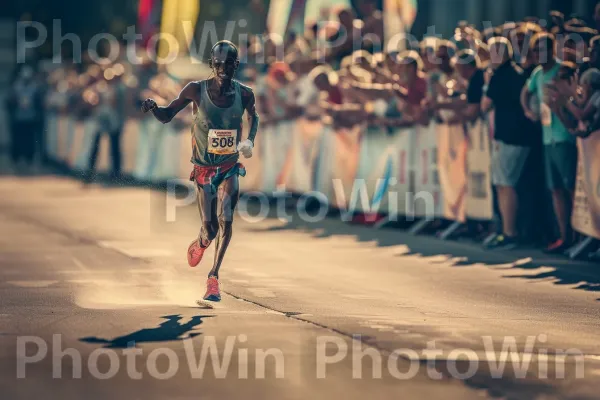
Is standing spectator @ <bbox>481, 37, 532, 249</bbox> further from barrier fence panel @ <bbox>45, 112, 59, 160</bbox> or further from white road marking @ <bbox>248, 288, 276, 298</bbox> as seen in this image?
barrier fence panel @ <bbox>45, 112, 59, 160</bbox>

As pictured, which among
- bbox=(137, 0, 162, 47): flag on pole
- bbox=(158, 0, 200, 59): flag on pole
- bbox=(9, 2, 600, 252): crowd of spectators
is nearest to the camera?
bbox=(9, 2, 600, 252): crowd of spectators

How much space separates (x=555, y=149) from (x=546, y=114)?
385 mm

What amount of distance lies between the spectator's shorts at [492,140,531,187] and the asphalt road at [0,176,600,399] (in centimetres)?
81

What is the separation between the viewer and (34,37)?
61281mm

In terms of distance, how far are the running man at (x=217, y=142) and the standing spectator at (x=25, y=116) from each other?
28.3 meters

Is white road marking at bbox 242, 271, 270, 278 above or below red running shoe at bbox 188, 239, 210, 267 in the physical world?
below

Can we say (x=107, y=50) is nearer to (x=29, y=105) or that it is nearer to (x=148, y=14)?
(x=148, y=14)

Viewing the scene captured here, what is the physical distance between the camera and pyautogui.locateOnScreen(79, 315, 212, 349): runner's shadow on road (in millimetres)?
10258

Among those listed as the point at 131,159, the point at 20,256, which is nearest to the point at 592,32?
the point at 20,256

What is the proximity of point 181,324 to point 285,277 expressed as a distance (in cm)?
368

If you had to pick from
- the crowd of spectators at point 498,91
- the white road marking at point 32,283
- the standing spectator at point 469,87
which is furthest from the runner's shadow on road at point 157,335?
the standing spectator at point 469,87

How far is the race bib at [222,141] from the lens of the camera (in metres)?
13.2

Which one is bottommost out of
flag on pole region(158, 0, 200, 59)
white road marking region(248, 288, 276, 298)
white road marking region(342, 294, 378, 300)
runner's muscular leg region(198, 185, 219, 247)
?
white road marking region(342, 294, 378, 300)

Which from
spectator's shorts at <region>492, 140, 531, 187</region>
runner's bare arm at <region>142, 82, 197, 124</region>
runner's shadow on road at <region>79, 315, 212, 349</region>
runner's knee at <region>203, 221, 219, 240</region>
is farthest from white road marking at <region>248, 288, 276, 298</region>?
spectator's shorts at <region>492, 140, 531, 187</region>
